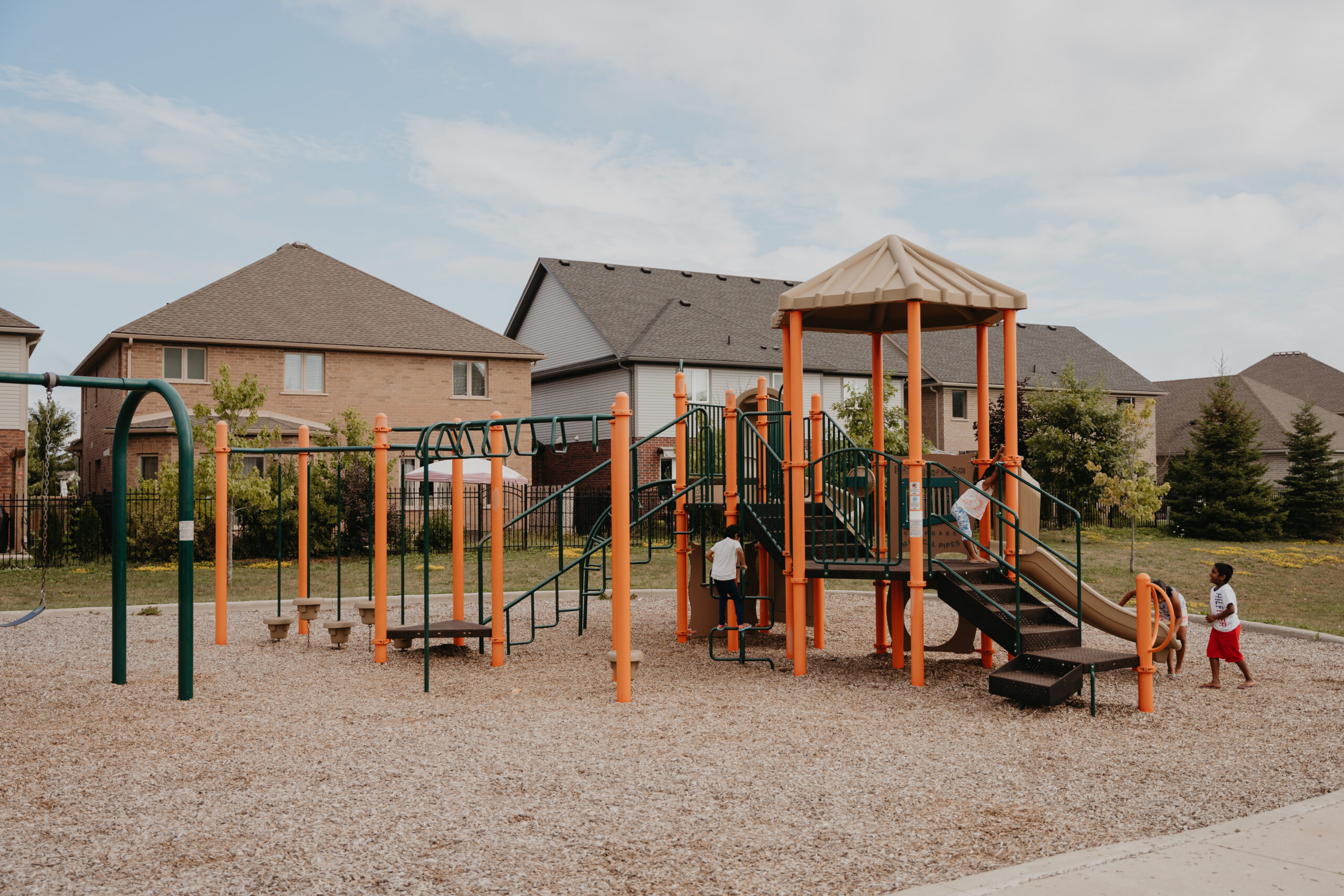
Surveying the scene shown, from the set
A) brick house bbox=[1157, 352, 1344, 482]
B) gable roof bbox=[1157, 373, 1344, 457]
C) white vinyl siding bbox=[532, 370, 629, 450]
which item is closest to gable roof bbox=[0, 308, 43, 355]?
white vinyl siding bbox=[532, 370, 629, 450]

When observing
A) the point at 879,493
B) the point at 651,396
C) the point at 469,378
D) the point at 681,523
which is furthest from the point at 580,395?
the point at 879,493

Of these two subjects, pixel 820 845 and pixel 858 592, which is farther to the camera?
pixel 858 592

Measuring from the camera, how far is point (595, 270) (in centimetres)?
3888

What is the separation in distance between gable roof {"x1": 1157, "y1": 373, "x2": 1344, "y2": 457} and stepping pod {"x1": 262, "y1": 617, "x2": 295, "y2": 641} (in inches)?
1755

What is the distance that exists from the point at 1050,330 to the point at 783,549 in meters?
43.0

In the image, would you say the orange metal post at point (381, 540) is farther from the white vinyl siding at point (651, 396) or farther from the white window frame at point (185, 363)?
the white vinyl siding at point (651, 396)

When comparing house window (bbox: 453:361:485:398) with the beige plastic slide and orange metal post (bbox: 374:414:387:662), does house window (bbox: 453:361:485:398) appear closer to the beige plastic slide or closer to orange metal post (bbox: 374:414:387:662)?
orange metal post (bbox: 374:414:387:662)

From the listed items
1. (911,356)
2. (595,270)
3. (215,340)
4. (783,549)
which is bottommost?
(783,549)

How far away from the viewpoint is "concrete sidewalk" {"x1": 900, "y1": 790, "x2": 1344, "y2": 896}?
437 centimetres

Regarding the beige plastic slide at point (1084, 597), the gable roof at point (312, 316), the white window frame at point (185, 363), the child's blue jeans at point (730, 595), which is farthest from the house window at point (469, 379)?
the beige plastic slide at point (1084, 597)

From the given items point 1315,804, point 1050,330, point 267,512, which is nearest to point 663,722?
point 1315,804

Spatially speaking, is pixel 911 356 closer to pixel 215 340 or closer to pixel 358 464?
pixel 358 464

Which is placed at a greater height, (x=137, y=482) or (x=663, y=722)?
(x=137, y=482)

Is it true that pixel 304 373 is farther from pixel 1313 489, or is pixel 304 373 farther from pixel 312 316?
Answer: pixel 1313 489
